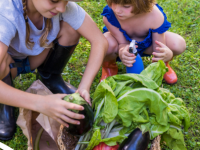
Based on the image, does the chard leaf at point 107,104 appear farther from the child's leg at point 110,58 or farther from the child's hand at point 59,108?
the child's leg at point 110,58

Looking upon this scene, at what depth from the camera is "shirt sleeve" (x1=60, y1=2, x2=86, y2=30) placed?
1.54 meters

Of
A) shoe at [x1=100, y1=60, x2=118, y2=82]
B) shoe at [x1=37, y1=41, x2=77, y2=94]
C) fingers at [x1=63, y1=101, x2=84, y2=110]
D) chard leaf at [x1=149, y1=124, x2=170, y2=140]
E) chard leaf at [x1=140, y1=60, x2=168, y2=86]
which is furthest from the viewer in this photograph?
shoe at [x1=100, y1=60, x2=118, y2=82]

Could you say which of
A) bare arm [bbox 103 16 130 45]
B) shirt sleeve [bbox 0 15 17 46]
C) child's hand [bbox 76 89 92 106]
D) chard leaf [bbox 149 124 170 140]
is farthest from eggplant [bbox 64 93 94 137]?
bare arm [bbox 103 16 130 45]

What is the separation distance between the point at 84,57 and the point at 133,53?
3.10ft

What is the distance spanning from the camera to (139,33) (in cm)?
197

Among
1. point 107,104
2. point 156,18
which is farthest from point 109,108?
point 156,18

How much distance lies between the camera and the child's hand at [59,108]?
3.81 feet

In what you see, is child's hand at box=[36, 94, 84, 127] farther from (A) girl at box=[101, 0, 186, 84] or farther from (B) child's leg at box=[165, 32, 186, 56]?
(B) child's leg at box=[165, 32, 186, 56]

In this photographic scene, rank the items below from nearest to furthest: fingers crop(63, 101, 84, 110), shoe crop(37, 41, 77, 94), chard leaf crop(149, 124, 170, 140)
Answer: fingers crop(63, 101, 84, 110) < chard leaf crop(149, 124, 170, 140) < shoe crop(37, 41, 77, 94)

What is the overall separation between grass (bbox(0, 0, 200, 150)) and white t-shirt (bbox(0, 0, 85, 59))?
53 cm

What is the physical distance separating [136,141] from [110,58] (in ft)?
3.34

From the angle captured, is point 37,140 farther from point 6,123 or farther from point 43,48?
point 43,48

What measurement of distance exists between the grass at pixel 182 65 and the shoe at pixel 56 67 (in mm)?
110

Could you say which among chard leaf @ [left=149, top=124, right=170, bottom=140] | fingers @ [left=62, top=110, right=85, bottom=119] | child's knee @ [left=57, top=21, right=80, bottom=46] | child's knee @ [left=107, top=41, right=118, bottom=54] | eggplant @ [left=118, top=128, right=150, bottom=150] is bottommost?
chard leaf @ [left=149, top=124, right=170, bottom=140]
